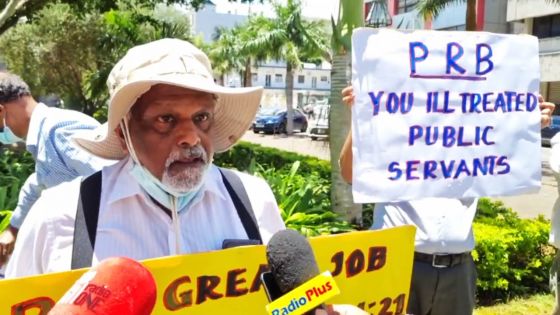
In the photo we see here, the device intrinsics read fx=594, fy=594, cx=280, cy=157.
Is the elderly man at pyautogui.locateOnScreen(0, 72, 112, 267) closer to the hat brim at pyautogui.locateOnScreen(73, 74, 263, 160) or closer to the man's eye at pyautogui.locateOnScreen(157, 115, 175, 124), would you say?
the hat brim at pyautogui.locateOnScreen(73, 74, 263, 160)

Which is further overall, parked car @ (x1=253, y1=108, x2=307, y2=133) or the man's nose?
parked car @ (x1=253, y1=108, x2=307, y2=133)

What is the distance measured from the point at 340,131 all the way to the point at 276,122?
Result: 85.3 feet

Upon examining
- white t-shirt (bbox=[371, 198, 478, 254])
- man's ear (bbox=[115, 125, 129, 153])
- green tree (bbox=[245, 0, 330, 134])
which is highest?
green tree (bbox=[245, 0, 330, 134])

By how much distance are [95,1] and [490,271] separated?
8.33 metres

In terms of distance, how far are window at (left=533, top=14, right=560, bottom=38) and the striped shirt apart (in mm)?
31953

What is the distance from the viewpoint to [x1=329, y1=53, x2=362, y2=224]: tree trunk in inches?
245

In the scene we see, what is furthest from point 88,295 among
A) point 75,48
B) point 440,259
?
point 75,48

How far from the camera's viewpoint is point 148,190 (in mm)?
1743

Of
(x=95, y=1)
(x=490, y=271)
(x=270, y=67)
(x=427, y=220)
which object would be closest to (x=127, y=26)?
(x=95, y=1)

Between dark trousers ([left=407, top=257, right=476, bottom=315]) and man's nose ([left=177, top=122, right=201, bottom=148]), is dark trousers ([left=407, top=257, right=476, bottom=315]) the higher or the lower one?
the lower one

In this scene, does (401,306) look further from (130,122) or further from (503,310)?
(503,310)

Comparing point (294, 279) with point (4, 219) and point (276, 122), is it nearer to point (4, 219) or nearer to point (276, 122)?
point (4, 219)

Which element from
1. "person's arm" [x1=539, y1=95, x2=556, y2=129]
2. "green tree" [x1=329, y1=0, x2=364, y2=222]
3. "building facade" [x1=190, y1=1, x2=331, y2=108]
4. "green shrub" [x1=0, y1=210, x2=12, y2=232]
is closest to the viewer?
"person's arm" [x1=539, y1=95, x2=556, y2=129]

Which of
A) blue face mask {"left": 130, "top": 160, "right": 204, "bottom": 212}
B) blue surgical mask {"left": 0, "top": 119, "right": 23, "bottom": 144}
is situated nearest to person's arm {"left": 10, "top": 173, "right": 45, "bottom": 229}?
blue surgical mask {"left": 0, "top": 119, "right": 23, "bottom": 144}
